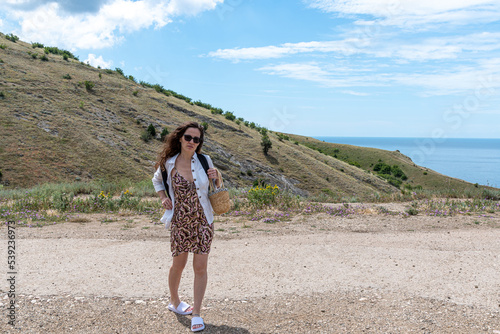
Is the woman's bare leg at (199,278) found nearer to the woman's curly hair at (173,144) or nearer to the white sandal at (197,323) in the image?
the white sandal at (197,323)

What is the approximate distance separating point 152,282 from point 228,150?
3027 centimetres

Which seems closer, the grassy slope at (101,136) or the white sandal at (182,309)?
the white sandal at (182,309)

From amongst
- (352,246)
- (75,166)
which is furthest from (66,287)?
(75,166)

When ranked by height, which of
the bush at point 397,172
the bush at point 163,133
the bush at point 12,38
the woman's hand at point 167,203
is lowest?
the woman's hand at point 167,203

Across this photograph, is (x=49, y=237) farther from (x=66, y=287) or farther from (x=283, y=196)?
(x=283, y=196)

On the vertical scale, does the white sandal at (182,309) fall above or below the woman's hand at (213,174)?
below

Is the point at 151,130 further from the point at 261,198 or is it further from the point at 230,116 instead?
the point at 261,198

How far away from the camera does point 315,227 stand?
30.9 ft

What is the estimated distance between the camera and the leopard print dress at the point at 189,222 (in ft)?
13.2

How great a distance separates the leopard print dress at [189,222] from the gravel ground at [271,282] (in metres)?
0.86

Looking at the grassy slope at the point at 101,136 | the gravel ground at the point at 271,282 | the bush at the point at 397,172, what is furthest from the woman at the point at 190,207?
the bush at the point at 397,172

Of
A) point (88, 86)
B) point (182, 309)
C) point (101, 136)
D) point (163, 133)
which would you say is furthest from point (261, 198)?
point (88, 86)

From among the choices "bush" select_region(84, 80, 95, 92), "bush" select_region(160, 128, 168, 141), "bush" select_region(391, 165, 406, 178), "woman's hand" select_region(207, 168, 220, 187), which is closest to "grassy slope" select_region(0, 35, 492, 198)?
"bush" select_region(84, 80, 95, 92)

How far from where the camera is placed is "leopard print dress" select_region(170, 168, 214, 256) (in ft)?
13.2
